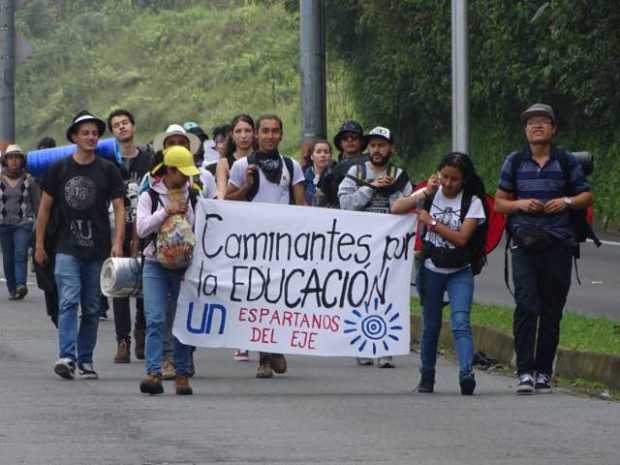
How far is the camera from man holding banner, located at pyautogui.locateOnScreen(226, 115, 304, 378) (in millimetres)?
13484

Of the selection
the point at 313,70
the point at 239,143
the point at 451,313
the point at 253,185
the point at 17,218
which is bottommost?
the point at 451,313

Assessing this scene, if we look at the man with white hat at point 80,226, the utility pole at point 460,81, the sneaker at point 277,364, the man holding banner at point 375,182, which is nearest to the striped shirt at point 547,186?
the man holding banner at point 375,182

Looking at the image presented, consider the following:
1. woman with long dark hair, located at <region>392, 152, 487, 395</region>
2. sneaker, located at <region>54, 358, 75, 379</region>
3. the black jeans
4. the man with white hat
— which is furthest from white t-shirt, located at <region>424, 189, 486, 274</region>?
sneaker, located at <region>54, 358, 75, 379</region>

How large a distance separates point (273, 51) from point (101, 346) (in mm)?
50377

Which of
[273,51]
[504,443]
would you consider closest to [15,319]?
[504,443]

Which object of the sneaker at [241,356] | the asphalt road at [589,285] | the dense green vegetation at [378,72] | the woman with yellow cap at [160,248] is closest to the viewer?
the woman with yellow cap at [160,248]

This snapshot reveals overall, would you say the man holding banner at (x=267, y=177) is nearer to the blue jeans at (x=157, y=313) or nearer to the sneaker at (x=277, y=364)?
the sneaker at (x=277, y=364)

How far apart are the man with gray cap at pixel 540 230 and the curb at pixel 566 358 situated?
43 cm

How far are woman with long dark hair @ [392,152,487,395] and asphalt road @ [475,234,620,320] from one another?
5260mm

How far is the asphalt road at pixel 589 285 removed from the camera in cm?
1887

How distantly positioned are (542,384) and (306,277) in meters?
1.85

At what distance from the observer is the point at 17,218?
20641mm

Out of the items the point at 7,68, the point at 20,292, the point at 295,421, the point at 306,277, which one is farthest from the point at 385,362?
the point at 7,68

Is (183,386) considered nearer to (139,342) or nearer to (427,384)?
(427,384)
